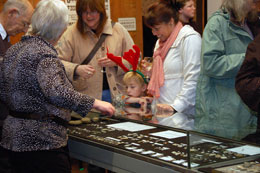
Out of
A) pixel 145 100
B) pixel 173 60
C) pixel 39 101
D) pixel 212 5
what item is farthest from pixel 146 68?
pixel 212 5

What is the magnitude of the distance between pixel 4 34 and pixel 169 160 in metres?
1.92

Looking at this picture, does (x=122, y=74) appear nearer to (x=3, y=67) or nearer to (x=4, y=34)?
(x=4, y=34)

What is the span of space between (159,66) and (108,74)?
740 millimetres

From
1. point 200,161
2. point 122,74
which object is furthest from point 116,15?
point 200,161

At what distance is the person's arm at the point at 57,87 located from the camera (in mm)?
2525

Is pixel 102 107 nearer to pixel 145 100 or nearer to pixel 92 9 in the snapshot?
pixel 145 100

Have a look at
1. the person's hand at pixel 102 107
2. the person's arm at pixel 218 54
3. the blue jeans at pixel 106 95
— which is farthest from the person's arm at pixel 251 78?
the blue jeans at pixel 106 95

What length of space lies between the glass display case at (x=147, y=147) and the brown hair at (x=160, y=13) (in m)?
0.90

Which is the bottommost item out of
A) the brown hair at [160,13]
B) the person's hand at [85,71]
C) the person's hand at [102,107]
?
the person's hand at [102,107]

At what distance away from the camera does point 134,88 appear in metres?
3.93

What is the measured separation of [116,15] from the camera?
697 centimetres

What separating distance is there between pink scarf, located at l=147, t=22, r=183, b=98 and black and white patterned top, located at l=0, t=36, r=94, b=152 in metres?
1.17

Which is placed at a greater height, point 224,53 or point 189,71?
point 224,53

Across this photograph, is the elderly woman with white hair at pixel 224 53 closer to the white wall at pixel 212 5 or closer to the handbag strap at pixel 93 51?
the handbag strap at pixel 93 51
